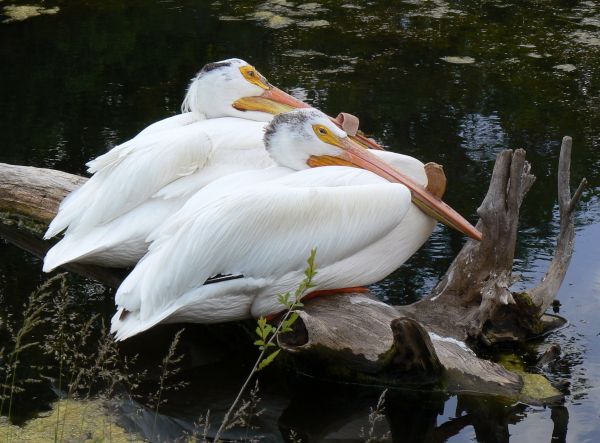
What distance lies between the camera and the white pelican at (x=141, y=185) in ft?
14.8

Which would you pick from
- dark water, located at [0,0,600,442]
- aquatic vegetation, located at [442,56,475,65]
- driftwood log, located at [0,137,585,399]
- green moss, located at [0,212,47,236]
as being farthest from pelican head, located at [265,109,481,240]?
aquatic vegetation, located at [442,56,475,65]

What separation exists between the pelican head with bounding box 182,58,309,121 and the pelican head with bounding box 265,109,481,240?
2.11 ft

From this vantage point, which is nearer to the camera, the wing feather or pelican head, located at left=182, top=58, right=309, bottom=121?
the wing feather

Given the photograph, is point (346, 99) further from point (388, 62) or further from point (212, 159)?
point (212, 159)

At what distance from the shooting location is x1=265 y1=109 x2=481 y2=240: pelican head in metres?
4.47

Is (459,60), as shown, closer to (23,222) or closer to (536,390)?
(23,222)

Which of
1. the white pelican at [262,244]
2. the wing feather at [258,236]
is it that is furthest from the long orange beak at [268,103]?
the wing feather at [258,236]

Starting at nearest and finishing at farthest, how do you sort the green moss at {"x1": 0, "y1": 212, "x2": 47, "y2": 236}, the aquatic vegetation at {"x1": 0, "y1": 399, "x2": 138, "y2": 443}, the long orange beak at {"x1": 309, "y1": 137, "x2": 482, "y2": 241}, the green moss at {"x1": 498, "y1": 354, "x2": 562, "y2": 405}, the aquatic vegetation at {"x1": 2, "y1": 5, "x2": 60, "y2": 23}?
1. the aquatic vegetation at {"x1": 0, "y1": 399, "x2": 138, "y2": 443}
2. the green moss at {"x1": 498, "y1": 354, "x2": 562, "y2": 405}
3. the long orange beak at {"x1": 309, "y1": 137, "x2": 482, "y2": 241}
4. the green moss at {"x1": 0, "y1": 212, "x2": 47, "y2": 236}
5. the aquatic vegetation at {"x1": 2, "y1": 5, "x2": 60, "y2": 23}

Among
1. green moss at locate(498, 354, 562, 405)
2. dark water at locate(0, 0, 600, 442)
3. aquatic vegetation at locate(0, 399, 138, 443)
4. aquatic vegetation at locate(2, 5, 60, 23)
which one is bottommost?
aquatic vegetation at locate(2, 5, 60, 23)

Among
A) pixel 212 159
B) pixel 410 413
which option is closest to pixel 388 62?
pixel 212 159

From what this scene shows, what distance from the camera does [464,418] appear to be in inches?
155

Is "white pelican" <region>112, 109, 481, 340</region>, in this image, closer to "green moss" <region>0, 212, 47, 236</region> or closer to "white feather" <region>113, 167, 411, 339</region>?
"white feather" <region>113, 167, 411, 339</region>

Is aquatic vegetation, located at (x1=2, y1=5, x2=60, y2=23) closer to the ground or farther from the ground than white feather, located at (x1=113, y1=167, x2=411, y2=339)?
closer to the ground

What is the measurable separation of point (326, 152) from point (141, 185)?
843mm
